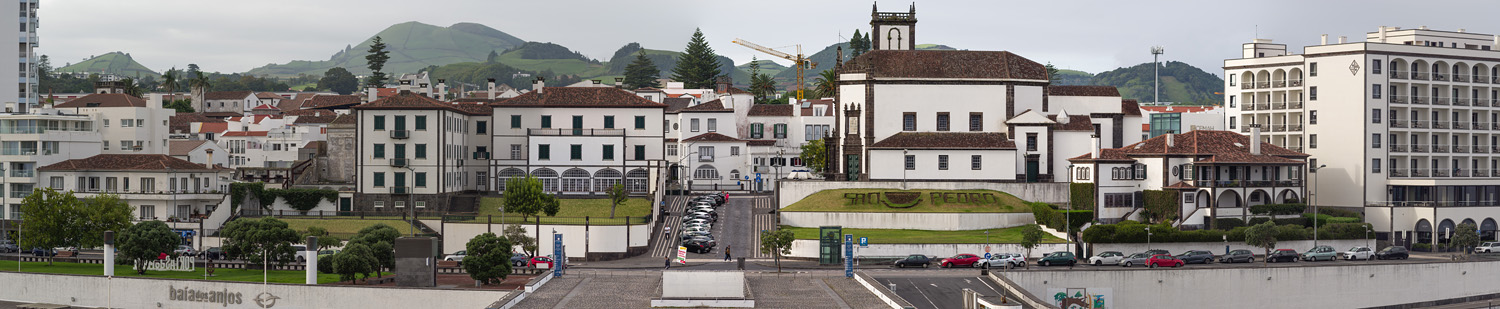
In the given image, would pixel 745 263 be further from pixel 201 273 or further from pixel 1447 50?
pixel 1447 50

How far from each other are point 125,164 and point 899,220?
157 feet

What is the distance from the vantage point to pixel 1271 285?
2881 inches

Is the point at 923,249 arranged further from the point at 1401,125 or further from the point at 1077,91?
the point at 1401,125

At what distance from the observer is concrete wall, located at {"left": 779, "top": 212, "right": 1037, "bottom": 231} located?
83.2 m

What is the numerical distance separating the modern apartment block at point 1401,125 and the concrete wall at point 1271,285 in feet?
43.4

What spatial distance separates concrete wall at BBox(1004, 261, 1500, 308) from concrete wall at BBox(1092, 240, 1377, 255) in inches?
201

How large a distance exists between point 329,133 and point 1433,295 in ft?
226

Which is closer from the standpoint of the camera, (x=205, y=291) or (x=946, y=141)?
(x=205, y=291)

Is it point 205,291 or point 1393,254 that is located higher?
point 1393,254

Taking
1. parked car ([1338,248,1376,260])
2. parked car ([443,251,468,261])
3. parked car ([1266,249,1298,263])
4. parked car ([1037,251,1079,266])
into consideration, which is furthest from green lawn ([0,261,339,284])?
parked car ([1338,248,1376,260])

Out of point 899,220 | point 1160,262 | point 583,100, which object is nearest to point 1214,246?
point 1160,262

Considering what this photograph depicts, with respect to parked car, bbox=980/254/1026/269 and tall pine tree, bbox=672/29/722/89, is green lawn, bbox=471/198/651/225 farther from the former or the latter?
tall pine tree, bbox=672/29/722/89

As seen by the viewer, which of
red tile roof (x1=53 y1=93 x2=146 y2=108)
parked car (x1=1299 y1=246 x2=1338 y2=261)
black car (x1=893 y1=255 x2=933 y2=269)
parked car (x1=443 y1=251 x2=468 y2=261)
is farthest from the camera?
red tile roof (x1=53 y1=93 x2=146 y2=108)

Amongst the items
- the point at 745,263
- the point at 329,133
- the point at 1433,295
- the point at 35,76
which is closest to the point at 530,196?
the point at 745,263
